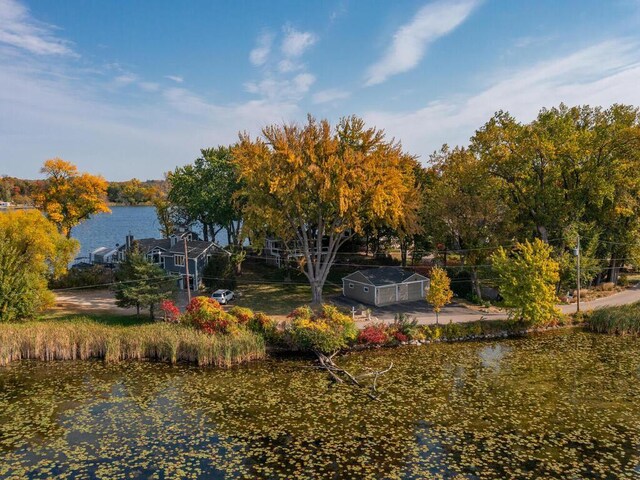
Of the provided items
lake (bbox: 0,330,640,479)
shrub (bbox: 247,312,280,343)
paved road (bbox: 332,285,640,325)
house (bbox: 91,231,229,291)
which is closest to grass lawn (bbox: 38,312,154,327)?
lake (bbox: 0,330,640,479)

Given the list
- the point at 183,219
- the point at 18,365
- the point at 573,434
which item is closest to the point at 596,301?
the point at 573,434

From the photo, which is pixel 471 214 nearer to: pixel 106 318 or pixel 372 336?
pixel 372 336

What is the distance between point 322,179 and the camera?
124 ft

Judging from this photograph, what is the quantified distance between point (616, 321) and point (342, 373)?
22.8 metres

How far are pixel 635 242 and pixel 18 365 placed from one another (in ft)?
181

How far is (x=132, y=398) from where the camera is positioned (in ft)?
76.0

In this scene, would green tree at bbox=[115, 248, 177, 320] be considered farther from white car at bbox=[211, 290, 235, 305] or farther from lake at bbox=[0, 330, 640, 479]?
lake at bbox=[0, 330, 640, 479]

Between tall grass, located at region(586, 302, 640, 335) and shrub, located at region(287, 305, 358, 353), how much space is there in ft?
64.4

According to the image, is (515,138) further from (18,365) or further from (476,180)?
(18,365)

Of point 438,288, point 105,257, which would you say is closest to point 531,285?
point 438,288

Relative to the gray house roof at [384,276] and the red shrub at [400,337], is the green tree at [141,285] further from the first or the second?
the red shrub at [400,337]

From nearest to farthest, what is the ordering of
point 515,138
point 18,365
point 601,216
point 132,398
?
1. point 132,398
2. point 18,365
3. point 515,138
4. point 601,216

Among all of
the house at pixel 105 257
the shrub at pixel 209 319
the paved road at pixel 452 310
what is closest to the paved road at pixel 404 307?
the paved road at pixel 452 310

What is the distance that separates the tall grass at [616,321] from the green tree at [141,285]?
33.7 meters
